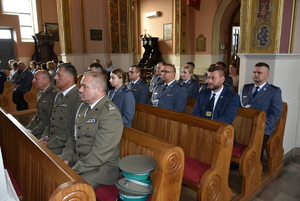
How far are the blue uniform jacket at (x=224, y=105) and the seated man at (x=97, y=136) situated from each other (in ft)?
4.15

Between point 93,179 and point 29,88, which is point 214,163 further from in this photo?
point 29,88

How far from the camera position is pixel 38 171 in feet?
5.23

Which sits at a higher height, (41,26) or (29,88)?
(41,26)

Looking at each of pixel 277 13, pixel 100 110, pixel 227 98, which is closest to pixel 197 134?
pixel 227 98

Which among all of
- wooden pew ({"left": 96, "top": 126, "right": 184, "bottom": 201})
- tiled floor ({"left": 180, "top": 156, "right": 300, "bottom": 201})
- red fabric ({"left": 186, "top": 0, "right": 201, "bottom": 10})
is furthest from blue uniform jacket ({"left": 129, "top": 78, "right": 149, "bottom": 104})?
red fabric ({"left": 186, "top": 0, "right": 201, "bottom": 10})

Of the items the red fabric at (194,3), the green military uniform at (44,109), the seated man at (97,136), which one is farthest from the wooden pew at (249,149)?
the red fabric at (194,3)

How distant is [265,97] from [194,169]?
4.84 feet

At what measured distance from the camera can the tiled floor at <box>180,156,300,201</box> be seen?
2610 millimetres

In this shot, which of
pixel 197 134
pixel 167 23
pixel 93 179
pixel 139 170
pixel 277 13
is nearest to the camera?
pixel 139 170

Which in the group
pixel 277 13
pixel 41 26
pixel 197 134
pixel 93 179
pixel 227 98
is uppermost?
pixel 41 26

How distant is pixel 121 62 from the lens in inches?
347

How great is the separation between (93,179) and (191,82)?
9.41 feet

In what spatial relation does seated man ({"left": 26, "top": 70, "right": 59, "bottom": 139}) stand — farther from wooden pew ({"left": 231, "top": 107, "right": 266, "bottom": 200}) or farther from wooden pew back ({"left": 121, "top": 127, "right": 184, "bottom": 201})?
wooden pew ({"left": 231, "top": 107, "right": 266, "bottom": 200})

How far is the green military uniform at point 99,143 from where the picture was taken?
6.02 feet
